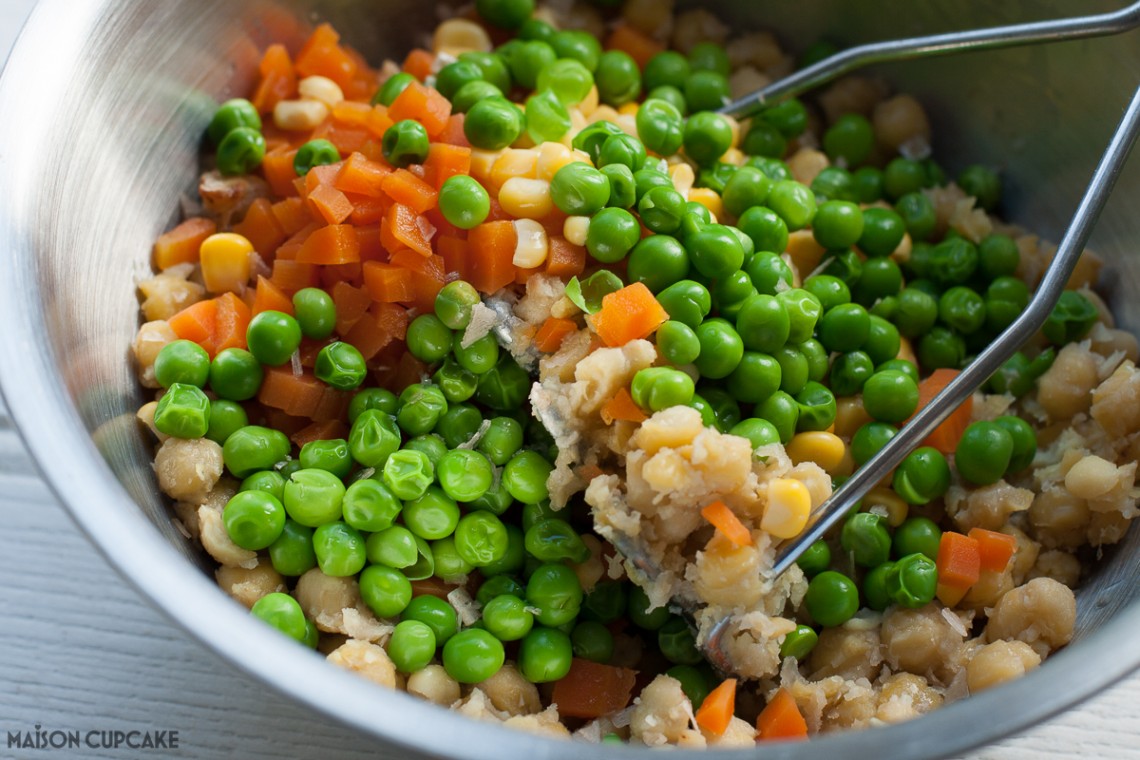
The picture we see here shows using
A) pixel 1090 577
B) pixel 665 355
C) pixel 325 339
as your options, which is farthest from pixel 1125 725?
pixel 325 339

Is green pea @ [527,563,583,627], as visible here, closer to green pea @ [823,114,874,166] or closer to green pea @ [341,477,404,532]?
green pea @ [341,477,404,532]

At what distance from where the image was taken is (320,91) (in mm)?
3025

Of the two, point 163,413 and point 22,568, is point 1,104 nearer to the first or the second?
point 163,413

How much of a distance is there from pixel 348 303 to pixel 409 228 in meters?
0.26

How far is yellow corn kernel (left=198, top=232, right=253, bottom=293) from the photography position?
274 centimetres

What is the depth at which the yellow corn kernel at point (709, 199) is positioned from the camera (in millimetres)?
2855

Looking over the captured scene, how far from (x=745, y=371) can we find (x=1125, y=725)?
131cm

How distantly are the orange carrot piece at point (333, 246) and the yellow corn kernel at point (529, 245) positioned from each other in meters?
0.43

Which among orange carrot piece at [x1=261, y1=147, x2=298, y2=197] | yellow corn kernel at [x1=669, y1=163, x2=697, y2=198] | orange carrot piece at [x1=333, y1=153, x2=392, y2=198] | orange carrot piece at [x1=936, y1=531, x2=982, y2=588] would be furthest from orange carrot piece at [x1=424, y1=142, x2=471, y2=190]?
orange carrot piece at [x1=936, y1=531, x2=982, y2=588]

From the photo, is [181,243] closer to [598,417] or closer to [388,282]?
[388,282]

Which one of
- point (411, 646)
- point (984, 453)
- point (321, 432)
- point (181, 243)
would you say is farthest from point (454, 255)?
point (984, 453)

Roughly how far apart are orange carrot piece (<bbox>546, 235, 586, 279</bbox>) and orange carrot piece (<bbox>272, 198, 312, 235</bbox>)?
27.9 inches

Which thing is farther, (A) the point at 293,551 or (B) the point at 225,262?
(B) the point at 225,262

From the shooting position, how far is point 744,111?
3236 millimetres
